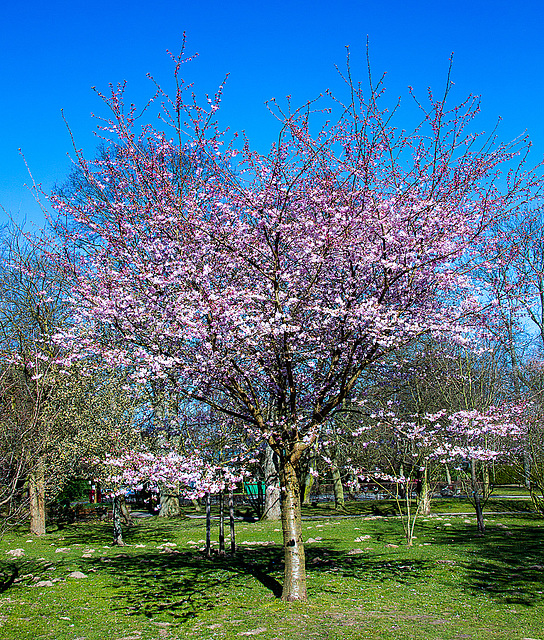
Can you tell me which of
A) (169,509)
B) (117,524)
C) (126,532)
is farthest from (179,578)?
(169,509)

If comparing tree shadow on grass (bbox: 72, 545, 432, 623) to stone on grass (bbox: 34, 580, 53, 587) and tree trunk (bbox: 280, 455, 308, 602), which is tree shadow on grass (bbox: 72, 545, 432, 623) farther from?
stone on grass (bbox: 34, 580, 53, 587)

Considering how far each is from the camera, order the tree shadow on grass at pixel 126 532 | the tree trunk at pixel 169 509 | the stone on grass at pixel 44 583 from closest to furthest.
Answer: the stone on grass at pixel 44 583 → the tree shadow on grass at pixel 126 532 → the tree trunk at pixel 169 509

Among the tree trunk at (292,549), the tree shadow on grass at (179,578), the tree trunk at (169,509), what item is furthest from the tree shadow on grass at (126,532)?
the tree trunk at (292,549)

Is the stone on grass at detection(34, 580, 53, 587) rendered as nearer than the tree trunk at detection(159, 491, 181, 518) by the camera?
Yes

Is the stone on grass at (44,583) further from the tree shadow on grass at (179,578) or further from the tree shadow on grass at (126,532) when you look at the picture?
the tree shadow on grass at (126,532)

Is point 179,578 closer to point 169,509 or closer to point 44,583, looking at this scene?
point 44,583

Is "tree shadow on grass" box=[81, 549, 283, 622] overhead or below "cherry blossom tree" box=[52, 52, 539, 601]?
below

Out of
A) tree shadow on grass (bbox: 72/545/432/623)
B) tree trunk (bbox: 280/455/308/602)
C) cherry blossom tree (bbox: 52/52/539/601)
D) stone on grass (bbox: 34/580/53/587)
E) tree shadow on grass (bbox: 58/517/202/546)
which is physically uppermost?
cherry blossom tree (bbox: 52/52/539/601)

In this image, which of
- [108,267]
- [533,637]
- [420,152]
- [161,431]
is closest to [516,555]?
[533,637]

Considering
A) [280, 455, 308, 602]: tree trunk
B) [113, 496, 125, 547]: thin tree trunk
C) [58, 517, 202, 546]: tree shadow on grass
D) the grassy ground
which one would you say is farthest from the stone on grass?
[58, 517, 202, 546]: tree shadow on grass

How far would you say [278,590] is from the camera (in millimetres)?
9281

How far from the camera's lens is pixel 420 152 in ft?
28.1

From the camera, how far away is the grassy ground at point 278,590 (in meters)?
7.12

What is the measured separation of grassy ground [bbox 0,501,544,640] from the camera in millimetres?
7125
